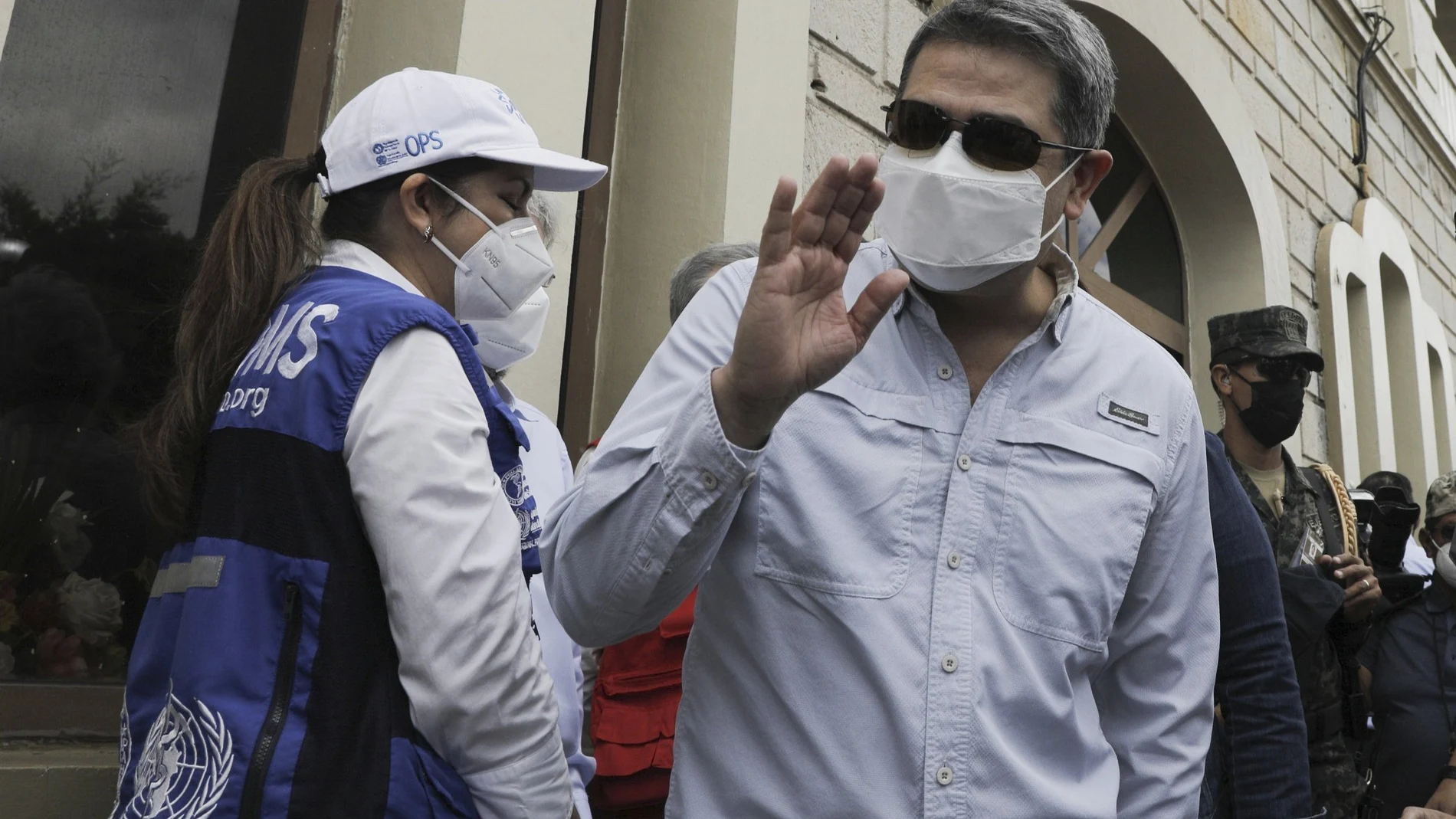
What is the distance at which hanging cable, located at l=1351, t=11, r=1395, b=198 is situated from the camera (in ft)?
27.8

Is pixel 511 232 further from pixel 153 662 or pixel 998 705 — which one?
pixel 998 705

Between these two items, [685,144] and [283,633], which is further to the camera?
[685,144]

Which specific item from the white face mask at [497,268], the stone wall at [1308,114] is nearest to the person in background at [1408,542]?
the stone wall at [1308,114]

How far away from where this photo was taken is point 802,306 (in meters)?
1.18

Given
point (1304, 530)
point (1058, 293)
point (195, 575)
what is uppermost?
point (1058, 293)

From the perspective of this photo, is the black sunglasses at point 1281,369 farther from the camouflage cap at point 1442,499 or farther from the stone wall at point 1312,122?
the camouflage cap at point 1442,499

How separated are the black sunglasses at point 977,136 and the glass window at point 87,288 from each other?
1.62 metres

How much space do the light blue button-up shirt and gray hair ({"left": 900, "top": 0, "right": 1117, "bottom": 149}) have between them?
36 cm

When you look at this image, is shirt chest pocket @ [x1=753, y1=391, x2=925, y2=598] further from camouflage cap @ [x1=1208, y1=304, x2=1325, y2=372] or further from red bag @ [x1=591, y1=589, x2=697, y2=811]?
camouflage cap @ [x1=1208, y1=304, x2=1325, y2=372]

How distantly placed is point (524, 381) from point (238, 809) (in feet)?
5.76

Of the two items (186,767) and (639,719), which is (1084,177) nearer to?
(639,719)

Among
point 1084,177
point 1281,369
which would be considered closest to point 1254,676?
point 1084,177

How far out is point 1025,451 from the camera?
57.2 inches

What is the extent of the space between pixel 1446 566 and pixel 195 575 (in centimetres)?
397
